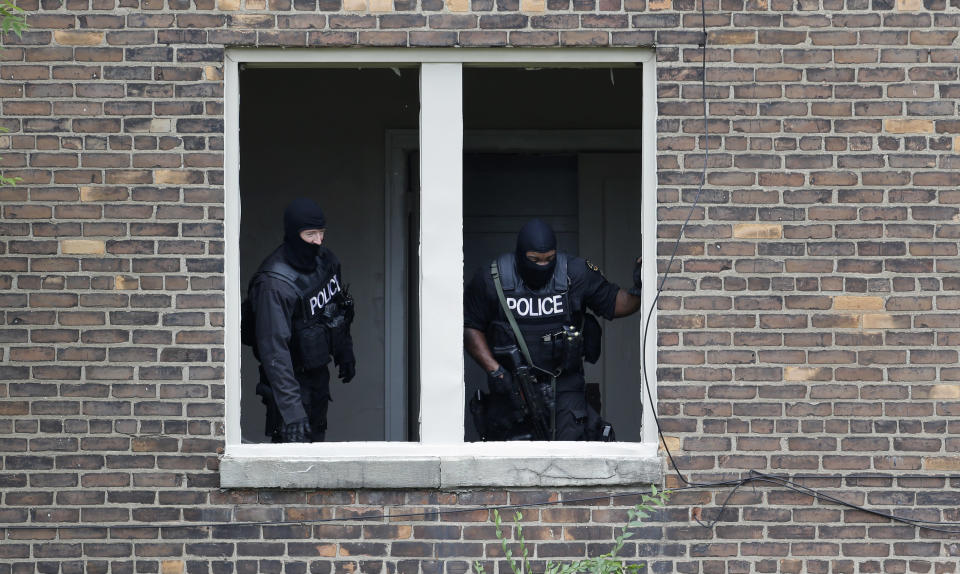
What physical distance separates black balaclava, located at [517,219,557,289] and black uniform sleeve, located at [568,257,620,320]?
131mm

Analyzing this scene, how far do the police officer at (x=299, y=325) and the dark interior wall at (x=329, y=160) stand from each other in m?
1.17

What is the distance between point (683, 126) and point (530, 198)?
2652mm

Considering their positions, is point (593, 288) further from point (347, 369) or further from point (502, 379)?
point (347, 369)

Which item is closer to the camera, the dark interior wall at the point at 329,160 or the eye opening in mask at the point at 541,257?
the eye opening in mask at the point at 541,257

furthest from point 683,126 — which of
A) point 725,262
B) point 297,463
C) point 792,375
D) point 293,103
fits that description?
point 293,103

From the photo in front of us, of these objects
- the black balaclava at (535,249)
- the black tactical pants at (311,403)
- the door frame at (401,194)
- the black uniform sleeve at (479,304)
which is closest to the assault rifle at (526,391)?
the black uniform sleeve at (479,304)

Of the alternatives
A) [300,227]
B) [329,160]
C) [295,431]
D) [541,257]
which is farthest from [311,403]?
[329,160]

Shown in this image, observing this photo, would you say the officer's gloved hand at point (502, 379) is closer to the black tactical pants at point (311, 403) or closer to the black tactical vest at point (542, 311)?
the black tactical vest at point (542, 311)

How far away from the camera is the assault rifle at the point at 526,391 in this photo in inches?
234

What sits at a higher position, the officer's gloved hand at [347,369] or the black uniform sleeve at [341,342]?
the black uniform sleeve at [341,342]

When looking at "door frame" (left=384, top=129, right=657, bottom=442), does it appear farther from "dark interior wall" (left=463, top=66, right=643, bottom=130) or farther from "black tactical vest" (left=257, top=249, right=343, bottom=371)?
"black tactical vest" (left=257, top=249, right=343, bottom=371)

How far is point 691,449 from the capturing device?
5.19 m

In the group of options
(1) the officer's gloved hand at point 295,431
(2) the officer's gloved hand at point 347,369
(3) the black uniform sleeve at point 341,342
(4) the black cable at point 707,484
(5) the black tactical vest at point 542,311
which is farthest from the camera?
(2) the officer's gloved hand at point 347,369

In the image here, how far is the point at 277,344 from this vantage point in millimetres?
5586
